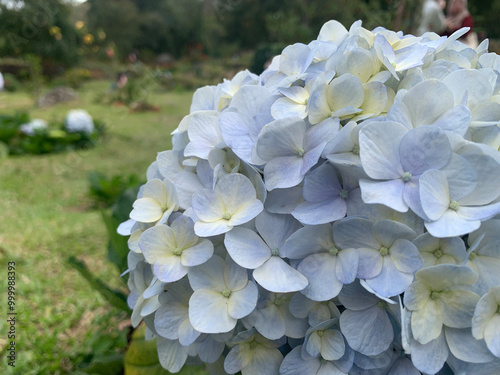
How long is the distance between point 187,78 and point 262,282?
12612mm

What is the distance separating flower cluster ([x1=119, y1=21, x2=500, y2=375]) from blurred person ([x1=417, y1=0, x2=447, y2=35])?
4.09 m

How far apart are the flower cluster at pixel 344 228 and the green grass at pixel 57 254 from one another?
0.91 m

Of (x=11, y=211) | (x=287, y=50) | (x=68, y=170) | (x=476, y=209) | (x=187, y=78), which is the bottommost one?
(x=187, y=78)

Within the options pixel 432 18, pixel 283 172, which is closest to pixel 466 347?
pixel 283 172

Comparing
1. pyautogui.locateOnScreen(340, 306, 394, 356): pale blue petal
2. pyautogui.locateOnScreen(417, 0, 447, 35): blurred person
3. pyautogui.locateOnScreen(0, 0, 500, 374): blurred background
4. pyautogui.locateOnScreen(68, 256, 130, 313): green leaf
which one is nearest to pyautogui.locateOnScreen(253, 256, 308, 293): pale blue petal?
pyautogui.locateOnScreen(340, 306, 394, 356): pale blue petal

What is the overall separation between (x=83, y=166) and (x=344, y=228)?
14.8ft

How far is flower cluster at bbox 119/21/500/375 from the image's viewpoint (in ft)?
1.97

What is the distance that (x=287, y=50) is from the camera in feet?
2.94

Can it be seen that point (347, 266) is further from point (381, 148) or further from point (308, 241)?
point (381, 148)

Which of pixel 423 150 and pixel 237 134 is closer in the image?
pixel 423 150

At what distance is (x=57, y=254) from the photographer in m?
2.41

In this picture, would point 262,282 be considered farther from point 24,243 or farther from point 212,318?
point 24,243

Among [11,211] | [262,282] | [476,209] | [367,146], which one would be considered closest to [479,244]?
[476,209]

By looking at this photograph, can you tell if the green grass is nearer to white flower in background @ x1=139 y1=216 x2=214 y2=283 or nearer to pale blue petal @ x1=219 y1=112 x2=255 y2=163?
white flower in background @ x1=139 y1=216 x2=214 y2=283
